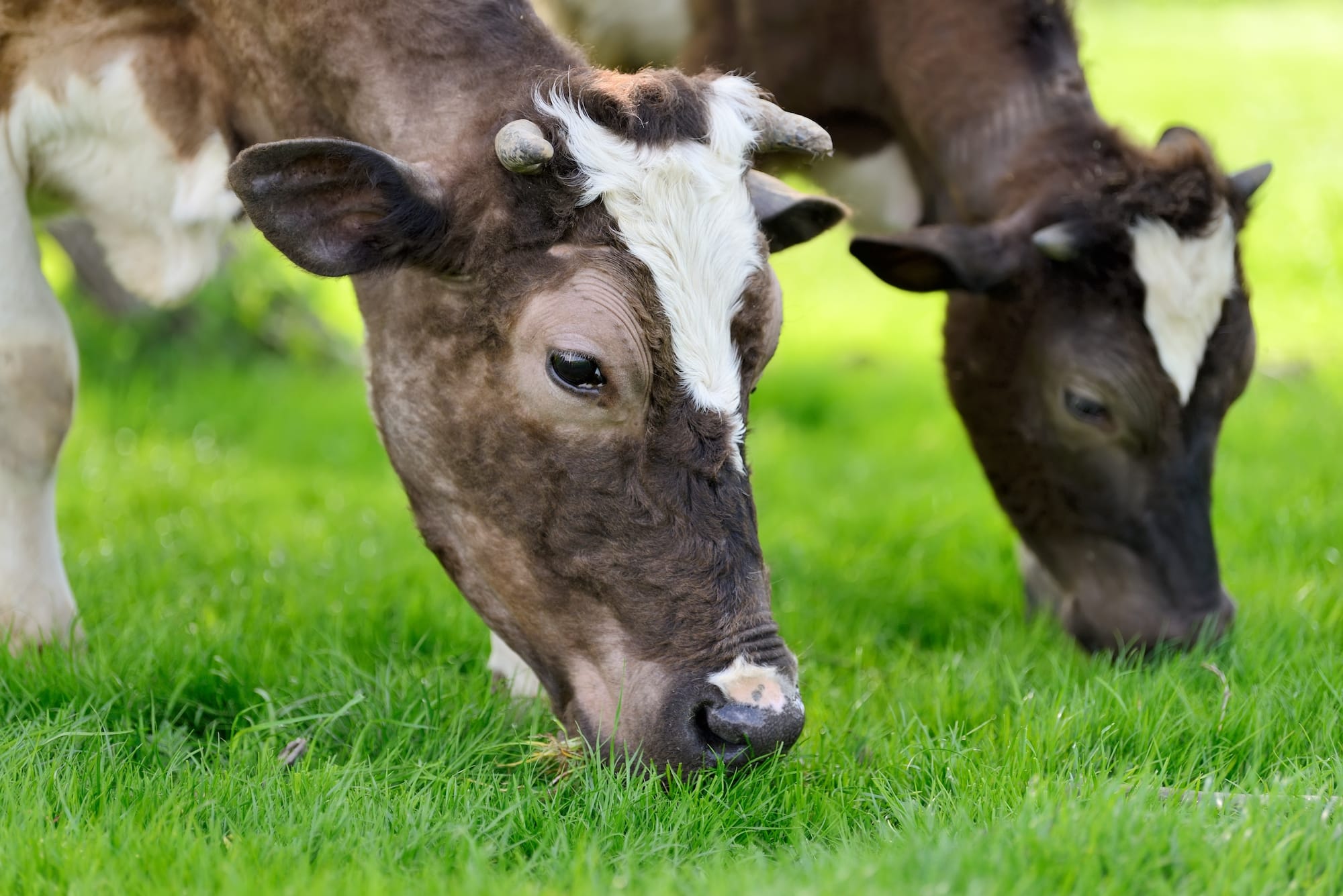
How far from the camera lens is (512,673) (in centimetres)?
452

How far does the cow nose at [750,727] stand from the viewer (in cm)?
353

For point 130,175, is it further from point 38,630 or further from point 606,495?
point 606,495

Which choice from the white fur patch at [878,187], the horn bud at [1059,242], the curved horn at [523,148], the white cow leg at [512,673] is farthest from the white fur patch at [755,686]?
the white fur patch at [878,187]

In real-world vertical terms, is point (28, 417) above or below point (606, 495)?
below

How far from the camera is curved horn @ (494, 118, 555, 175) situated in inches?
143

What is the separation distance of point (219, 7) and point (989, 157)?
2.87 meters

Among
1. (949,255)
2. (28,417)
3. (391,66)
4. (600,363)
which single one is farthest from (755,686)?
(28,417)

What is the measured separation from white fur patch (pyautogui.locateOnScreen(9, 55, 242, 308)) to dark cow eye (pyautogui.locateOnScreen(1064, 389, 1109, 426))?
2.88m

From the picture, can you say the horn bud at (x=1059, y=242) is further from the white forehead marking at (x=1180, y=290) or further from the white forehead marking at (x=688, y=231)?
the white forehead marking at (x=688, y=231)

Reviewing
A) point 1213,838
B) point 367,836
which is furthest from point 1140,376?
point 367,836

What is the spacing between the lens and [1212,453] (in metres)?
5.23

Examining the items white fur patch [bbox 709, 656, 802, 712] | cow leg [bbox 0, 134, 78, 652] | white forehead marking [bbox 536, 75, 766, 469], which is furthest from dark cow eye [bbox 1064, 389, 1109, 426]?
cow leg [bbox 0, 134, 78, 652]

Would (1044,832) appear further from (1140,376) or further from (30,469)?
(30,469)

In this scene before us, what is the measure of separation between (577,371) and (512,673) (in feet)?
4.13
